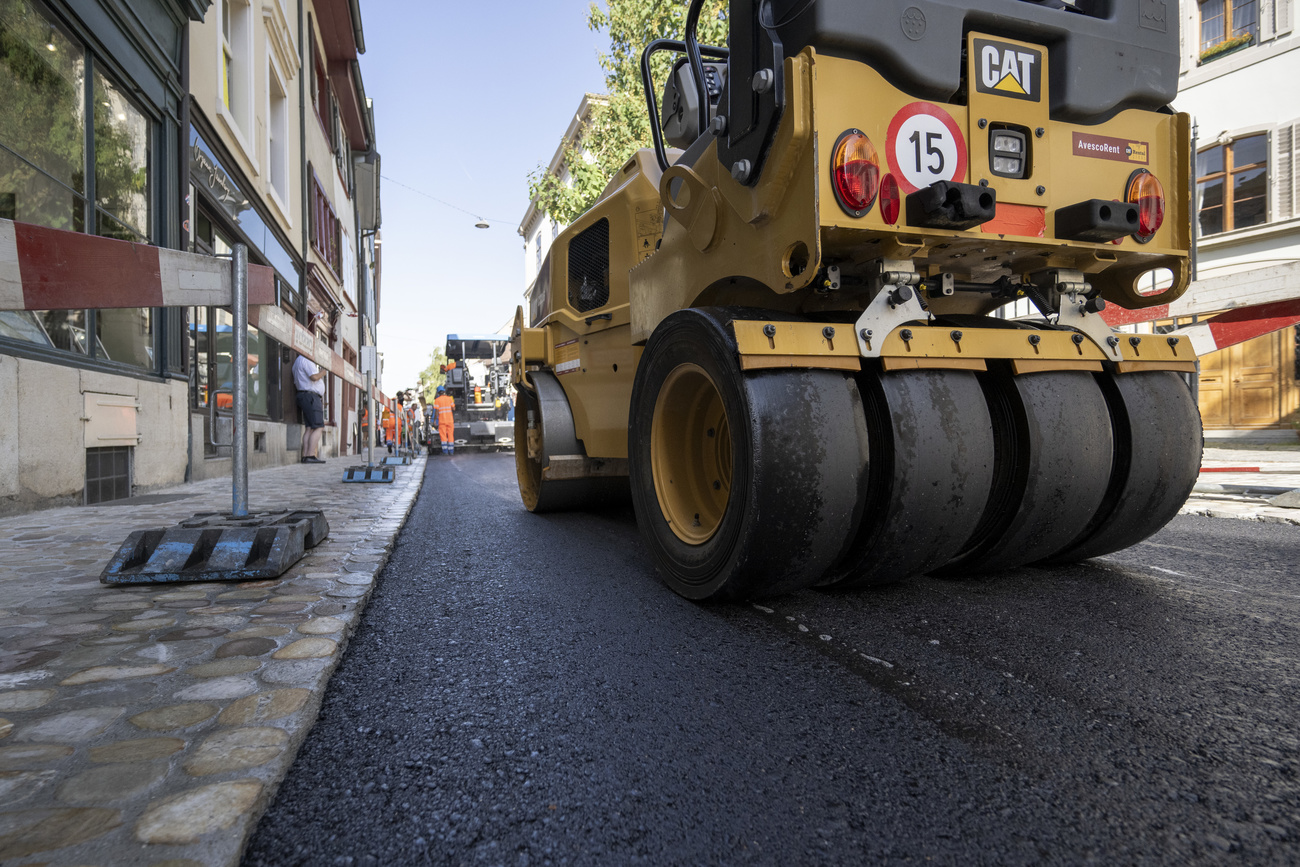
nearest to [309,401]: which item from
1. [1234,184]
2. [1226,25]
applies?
[1234,184]

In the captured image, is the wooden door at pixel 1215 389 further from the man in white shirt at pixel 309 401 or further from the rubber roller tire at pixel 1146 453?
the man in white shirt at pixel 309 401

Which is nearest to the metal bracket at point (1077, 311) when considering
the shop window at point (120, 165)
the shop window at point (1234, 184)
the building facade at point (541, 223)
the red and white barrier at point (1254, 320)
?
the red and white barrier at point (1254, 320)

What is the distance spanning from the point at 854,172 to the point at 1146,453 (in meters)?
1.56

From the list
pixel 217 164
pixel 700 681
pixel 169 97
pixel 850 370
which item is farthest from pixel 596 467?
pixel 217 164

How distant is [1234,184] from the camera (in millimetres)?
15445

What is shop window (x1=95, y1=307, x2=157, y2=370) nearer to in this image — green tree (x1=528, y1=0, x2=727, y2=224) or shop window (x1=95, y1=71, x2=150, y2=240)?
shop window (x1=95, y1=71, x2=150, y2=240)

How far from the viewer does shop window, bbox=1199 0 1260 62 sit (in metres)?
15.2

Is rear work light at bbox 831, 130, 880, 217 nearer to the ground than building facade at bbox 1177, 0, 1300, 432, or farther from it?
nearer to the ground

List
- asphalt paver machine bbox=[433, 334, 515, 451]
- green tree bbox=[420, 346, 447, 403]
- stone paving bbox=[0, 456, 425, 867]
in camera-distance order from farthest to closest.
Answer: green tree bbox=[420, 346, 447, 403] < asphalt paver machine bbox=[433, 334, 515, 451] < stone paving bbox=[0, 456, 425, 867]

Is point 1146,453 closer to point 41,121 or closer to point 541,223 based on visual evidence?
point 41,121

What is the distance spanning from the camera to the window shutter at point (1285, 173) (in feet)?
47.6

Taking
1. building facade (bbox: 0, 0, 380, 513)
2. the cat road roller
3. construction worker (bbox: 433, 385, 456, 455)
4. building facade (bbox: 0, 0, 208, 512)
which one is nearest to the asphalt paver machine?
construction worker (bbox: 433, 385, 456, 455)

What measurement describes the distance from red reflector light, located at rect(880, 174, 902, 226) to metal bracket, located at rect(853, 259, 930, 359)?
147 mm

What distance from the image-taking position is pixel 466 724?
5.43 ft
